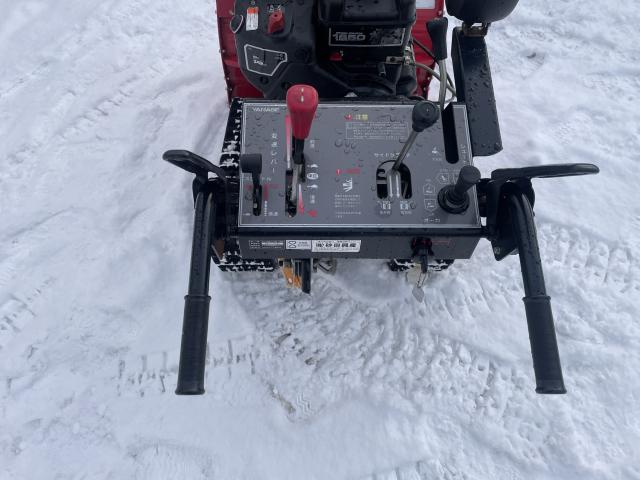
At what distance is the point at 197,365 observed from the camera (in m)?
1.77

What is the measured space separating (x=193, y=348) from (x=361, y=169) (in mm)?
994

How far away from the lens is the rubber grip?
5.82ft

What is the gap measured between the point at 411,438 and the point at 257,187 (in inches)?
59.3

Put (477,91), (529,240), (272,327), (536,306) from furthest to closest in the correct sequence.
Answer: (272,327) < (477,91) < (529,240) < (536,306)

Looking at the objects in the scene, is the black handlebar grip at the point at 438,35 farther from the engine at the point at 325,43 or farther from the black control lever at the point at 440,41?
the engine at the point at 325,43

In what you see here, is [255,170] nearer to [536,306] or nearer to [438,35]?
[438,35]

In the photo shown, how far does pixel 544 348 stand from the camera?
1.82m

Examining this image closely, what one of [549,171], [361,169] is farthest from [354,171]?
[549,171]

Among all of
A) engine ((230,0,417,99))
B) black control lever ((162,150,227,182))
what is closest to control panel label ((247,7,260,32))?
engine ((230,0,417,99))

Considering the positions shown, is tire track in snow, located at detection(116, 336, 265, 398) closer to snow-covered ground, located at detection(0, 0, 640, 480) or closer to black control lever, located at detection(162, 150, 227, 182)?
→ snow-covered ground, located at detection(0, 0, 640, 480)

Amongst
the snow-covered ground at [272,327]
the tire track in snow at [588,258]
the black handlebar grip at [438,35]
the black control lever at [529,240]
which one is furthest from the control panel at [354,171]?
the tire track in snow at [588,258]

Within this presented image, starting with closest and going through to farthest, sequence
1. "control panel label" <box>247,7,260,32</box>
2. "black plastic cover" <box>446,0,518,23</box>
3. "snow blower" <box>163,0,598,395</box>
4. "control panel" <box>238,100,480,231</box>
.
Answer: "snow blower" <box>163,0,598,395</box>, "control panel" <box>238,100,480,231</box>, "black plastic cover" <box>446,0,518,23</box>, "control panel label" <box>247,7,260,32</box>

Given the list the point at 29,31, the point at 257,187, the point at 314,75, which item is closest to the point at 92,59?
the point at 29,31

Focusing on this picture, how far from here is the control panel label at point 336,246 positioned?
2176 mm
